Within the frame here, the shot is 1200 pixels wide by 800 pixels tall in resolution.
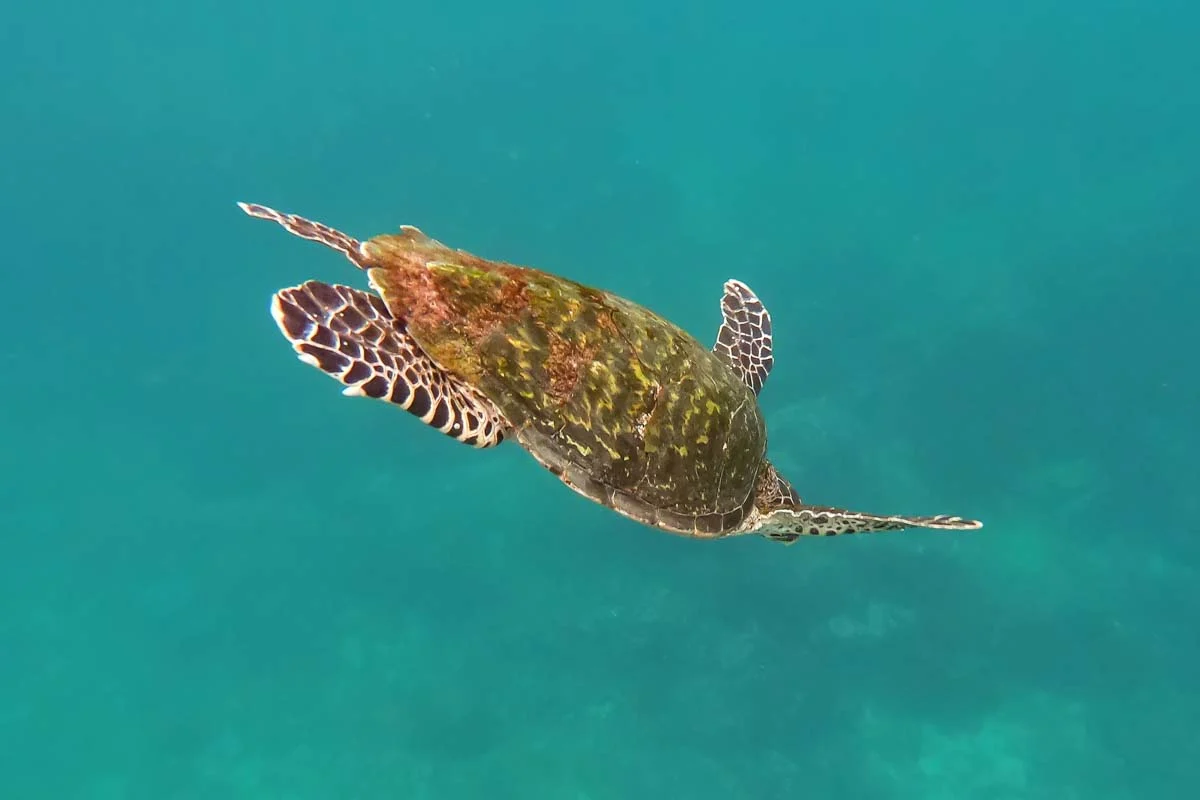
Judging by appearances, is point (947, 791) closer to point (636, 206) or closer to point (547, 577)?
point (547, 577)

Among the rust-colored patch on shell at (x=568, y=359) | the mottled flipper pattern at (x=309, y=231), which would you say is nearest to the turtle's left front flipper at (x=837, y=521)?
the rust-colored patch on shell at (x=568, y=359)

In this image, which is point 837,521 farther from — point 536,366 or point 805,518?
point 536,366

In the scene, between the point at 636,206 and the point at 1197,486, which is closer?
the point at 1197,486

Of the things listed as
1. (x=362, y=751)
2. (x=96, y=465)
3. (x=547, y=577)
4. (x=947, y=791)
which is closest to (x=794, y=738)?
(x=947, y=791)

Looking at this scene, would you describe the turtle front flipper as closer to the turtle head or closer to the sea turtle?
the sea turtle

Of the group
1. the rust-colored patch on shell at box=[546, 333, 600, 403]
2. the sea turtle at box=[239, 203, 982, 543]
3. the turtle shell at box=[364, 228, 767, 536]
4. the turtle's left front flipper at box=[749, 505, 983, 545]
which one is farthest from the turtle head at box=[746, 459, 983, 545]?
the rust-colored patch on shell at box=[546, 333, 600, 403]

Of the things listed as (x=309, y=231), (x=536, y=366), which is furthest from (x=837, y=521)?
(x=309, y=231)

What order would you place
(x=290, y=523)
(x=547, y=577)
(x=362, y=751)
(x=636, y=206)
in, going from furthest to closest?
(x=636, y=206)
(x=290, y=523)
(x=547, y=577)
(x=362, y=751)

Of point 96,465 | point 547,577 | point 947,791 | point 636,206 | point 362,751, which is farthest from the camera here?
point 636,206
